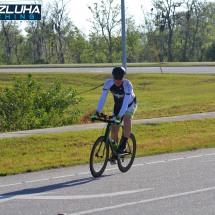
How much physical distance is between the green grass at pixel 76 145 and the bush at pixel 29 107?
326 centimetres

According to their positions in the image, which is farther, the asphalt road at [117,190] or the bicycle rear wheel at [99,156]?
the bicycle rear wheel at [99,156]

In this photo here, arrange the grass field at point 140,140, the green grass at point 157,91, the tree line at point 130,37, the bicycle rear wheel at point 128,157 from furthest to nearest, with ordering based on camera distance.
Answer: the tree line at point 130,37
the green grass at point 157,91
the grass field at point 140,140
the bicycle rear wheel at point 128,157

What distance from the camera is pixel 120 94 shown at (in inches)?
277

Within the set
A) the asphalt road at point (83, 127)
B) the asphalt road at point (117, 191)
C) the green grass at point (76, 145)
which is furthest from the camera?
the asphalt road at point (83, 127)

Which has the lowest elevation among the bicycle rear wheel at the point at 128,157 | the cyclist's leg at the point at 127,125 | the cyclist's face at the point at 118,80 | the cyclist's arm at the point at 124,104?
the bicycle rear wheel at the point at 128,157

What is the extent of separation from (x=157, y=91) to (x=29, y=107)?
1441 cm

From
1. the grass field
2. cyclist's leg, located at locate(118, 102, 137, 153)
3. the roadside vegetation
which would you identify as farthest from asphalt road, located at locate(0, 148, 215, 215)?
the roadside vegetation

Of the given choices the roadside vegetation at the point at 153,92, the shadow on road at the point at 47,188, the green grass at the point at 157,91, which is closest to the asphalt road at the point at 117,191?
the shadow on road at the point at 47,188

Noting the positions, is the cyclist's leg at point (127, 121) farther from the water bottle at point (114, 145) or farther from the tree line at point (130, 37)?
the tree line at point (130, 37)

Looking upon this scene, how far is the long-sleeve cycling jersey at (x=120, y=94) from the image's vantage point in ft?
22.2

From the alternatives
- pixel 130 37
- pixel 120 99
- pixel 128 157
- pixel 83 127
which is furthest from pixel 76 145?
pixel 130 37

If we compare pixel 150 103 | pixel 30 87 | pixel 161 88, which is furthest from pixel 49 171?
pixel 161 88

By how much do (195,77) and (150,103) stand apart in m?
10.8

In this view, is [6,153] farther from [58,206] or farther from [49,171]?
[58,206]
